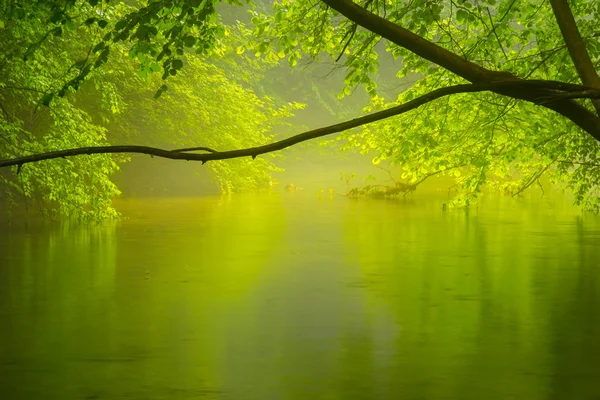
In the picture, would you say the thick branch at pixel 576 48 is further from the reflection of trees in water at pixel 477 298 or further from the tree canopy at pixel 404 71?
the reflection of trees in water at pixel 477 298

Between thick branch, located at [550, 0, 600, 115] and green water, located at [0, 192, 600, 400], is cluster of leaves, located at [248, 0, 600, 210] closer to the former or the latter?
green water, located at [0, 192, 600, 400]

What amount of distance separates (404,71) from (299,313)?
5.04 metres

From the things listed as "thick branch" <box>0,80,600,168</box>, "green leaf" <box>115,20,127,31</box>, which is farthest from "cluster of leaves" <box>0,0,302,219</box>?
"thick branch" <box>0,80,600,168</box>

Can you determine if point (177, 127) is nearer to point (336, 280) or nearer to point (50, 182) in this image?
point (50, 182)

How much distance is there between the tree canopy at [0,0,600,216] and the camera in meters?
7.34

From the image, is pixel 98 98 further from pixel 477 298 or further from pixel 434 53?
pixel 434 53

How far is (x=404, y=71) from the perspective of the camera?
52.7ft

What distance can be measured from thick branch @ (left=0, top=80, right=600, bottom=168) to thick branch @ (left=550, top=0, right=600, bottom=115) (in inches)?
27.1

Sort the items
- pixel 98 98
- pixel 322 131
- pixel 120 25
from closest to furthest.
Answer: pixel 322 131 < pixel 120 25 < pixel 98 98

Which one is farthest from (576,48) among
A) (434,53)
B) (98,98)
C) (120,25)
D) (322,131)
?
(98,98)

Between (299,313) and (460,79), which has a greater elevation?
(460,79)

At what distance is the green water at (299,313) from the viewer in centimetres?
1080

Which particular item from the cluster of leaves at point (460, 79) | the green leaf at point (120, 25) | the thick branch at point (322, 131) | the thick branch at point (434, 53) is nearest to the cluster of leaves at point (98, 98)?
the green leaf at point (120, 25)

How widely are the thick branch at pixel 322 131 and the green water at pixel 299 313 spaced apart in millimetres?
4707
